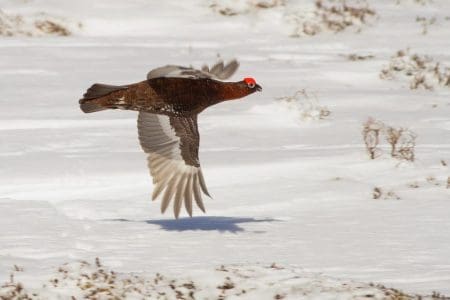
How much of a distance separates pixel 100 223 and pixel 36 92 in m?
4.45

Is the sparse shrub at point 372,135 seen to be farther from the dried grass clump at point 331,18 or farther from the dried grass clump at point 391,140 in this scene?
the dried grass clump at point 331,18

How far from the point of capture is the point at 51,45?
14008mm

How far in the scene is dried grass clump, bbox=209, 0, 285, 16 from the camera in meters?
16.4

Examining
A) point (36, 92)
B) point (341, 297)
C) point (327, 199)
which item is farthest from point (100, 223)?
point (36, 92)

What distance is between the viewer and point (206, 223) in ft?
25.2

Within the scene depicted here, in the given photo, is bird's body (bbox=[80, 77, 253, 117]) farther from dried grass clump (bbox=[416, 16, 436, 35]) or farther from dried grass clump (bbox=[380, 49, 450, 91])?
dried grass clump (bbox=[416, 16, 436, 35])

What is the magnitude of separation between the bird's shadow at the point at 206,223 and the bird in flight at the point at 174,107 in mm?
250

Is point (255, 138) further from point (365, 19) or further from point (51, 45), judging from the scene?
point (365, 19)

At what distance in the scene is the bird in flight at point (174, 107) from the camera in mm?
7297

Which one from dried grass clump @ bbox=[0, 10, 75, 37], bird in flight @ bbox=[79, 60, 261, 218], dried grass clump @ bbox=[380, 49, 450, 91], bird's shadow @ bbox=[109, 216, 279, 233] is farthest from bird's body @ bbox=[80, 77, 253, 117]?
dried grass clump @ bbox=[0, 10, 75, 37]

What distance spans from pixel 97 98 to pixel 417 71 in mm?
6848

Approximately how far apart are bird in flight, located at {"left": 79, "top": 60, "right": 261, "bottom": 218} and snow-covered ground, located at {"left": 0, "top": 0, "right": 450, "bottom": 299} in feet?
1.04

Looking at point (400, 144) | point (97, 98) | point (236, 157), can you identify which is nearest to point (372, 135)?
point (400, 144)

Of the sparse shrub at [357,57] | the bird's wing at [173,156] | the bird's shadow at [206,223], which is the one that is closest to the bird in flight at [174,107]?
the bird's wing at [173,156]
